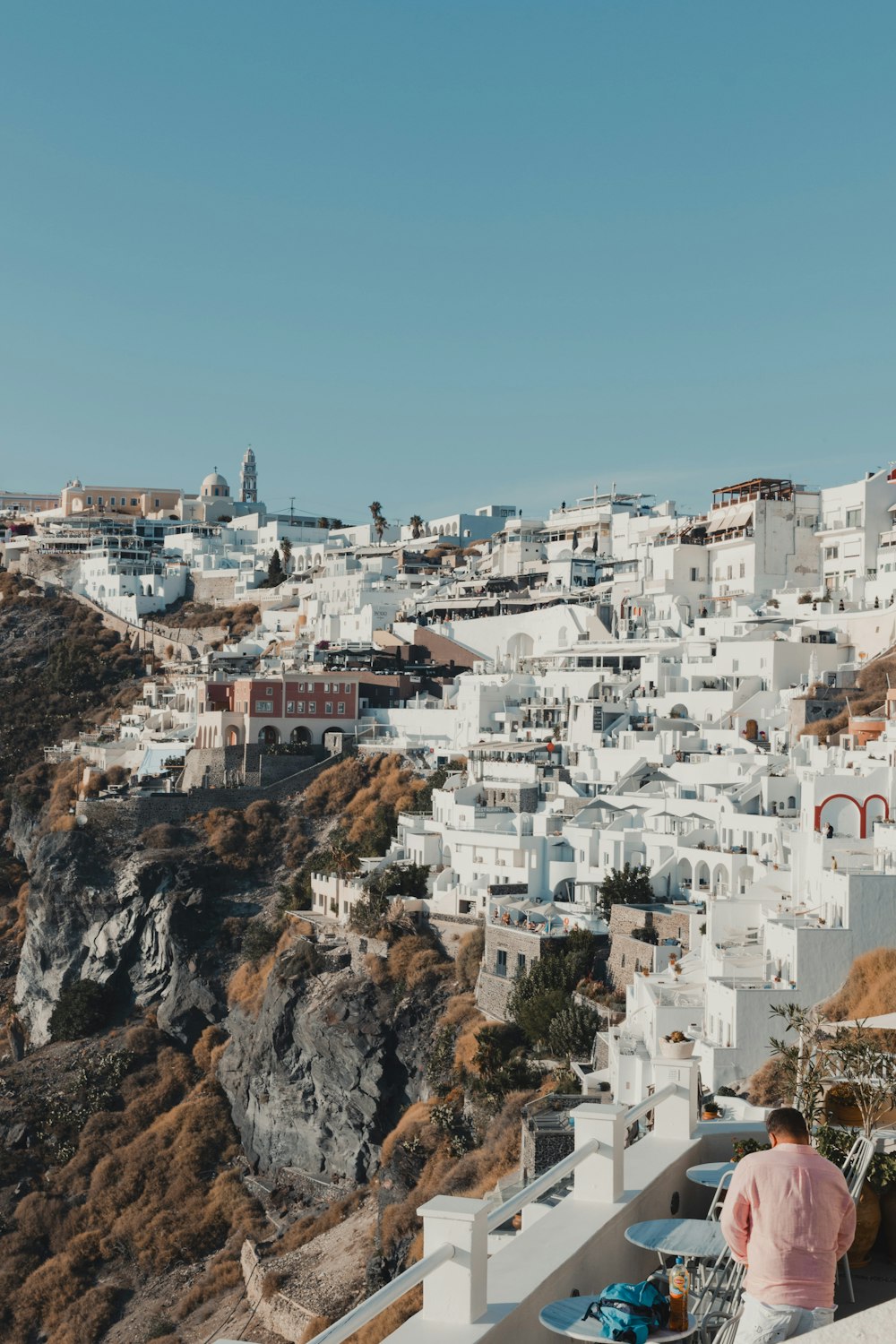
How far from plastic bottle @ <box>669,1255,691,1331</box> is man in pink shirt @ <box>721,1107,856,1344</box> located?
1.97 ft

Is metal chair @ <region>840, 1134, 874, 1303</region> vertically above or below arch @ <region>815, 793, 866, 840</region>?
below

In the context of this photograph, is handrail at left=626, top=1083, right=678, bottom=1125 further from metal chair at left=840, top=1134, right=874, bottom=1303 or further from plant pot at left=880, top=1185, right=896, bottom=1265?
plant pot at left=880, top=1185, right=896, bottom=1265

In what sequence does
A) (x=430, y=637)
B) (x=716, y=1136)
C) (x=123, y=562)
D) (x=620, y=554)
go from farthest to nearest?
1. (x=123, y=562)
2. (x=620, y=554)
3. (x=430, y=637)
4. (x=716, y=1136)

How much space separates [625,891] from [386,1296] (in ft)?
91.5

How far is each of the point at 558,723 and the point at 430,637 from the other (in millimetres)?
13965

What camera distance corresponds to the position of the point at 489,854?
3669 centimetres

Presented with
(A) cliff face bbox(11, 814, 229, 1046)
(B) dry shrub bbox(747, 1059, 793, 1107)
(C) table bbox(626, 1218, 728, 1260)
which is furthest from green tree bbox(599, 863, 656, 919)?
(C) table bbox(626, 1218, 728, 1260)

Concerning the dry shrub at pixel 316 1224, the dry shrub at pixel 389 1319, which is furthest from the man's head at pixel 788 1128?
the dry shrub at pixel 316 1224

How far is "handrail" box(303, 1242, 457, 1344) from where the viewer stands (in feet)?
15.4

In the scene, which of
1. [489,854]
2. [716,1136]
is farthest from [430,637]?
[716,1136]

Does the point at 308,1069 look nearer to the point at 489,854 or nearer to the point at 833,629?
the point at 489,854

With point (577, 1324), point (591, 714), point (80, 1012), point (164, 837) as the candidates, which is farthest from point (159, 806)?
point (577, 1324)

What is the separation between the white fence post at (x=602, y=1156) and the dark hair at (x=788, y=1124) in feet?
4.45

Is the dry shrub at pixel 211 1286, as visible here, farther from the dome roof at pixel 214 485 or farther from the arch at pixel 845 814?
the dome roof at pixel 214 485
